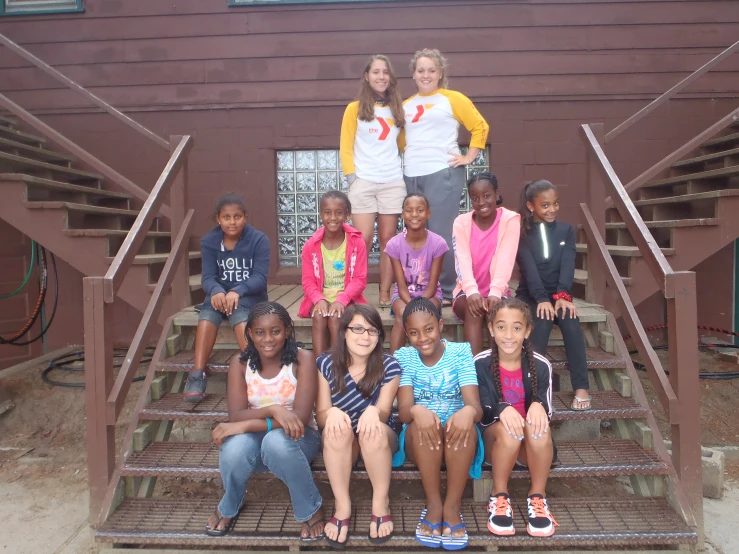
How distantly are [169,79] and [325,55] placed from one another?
5.33 feet

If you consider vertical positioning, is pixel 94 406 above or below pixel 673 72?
below

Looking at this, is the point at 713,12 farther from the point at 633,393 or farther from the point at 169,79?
the point at 169,79

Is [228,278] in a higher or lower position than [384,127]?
lower

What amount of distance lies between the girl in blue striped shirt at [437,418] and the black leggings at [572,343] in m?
0.66

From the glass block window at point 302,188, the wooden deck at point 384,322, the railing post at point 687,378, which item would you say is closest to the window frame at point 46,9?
the glass block window at point 302,188

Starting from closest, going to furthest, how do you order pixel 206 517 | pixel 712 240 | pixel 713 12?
pixel 206 517 < pixel 712 240 < pixel 713 12

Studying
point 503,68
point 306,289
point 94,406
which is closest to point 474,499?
point 306,289

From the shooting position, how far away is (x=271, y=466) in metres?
2.42

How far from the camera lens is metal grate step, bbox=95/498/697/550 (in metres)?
2.41

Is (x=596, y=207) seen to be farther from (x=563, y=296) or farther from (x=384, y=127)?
(x=384, y=127)

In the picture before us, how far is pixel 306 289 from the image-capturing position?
336 cm

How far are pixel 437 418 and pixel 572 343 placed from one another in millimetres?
1098

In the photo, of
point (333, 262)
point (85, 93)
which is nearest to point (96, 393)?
point (333, 262)

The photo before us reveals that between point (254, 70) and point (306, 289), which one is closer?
point (306, 289)
